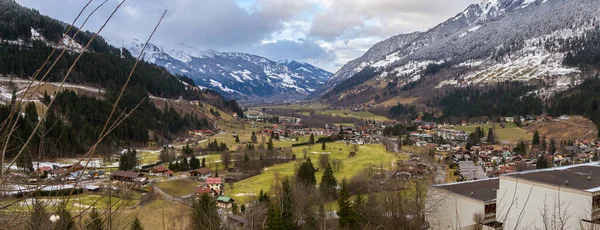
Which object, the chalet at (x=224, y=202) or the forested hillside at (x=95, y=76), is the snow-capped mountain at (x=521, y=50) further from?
the chalet at (x=224, y=202)

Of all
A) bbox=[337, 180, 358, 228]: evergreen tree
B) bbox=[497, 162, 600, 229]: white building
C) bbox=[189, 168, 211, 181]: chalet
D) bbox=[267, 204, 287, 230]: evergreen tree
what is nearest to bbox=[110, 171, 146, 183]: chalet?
bbox=[497, 162, 600, 229]: white building

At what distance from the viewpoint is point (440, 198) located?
17.7 meters

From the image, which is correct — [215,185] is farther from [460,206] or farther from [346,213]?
[460,206]

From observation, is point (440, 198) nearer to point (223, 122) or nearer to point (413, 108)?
point (223, 122)

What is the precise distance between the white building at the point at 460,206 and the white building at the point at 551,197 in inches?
57.8

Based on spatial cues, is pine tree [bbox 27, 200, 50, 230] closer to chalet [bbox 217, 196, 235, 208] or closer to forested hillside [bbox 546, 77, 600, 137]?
chalet [bbox 217, 196, 235, 208]

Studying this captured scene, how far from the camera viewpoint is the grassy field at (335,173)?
30.4 meters

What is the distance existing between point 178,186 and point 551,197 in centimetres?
2714

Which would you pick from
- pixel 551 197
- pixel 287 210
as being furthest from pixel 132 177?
pixel 287 210

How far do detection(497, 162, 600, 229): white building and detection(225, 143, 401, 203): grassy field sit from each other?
56.9 ft

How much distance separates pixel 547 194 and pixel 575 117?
220 feet

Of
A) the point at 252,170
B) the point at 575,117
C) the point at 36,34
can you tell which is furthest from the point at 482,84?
the point at 36,34

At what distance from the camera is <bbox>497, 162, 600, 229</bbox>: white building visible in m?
12.9

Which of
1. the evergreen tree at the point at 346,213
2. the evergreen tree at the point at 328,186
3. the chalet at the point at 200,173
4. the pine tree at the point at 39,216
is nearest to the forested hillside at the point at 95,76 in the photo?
the chalet at the point at 200,173
